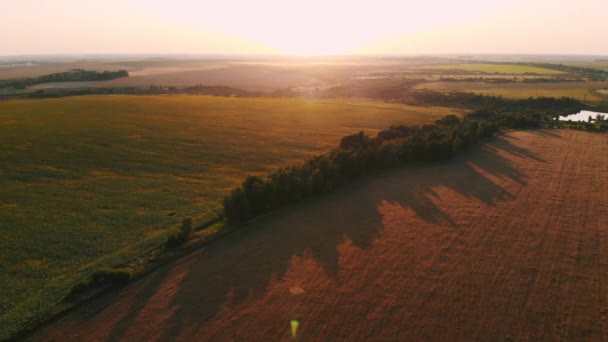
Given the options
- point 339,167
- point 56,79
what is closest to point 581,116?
point 339,167

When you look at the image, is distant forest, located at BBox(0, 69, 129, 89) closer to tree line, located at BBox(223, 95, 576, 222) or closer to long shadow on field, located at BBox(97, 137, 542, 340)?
tree line, located at BBox(223, 95, 576, 222)

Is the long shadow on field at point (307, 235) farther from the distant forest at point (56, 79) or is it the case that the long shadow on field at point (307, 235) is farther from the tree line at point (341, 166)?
the distant forest at point (56, 79)

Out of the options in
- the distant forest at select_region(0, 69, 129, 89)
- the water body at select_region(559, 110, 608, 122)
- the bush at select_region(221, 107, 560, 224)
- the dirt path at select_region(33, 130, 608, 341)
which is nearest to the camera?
the dirt path at select_region(33, 130, 608, 341)

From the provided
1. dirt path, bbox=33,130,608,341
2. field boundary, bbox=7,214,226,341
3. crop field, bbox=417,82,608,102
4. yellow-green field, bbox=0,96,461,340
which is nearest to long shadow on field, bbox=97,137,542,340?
dirt path, bbox=33,130,608,341

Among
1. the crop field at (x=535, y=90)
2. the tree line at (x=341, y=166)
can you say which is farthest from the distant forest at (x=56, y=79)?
the tree line at (x=341, y=166)

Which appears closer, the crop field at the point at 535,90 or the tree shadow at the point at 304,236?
the tree shadow at the point at 304,236

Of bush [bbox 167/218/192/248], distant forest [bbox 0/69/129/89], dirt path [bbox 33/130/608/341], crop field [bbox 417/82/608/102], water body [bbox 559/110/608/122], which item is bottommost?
dirt path [bbox 33/130/608/341]

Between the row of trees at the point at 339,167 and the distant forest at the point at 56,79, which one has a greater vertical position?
the distant forest at the point at 56,79

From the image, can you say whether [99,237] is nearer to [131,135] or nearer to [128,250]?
[128,250]
